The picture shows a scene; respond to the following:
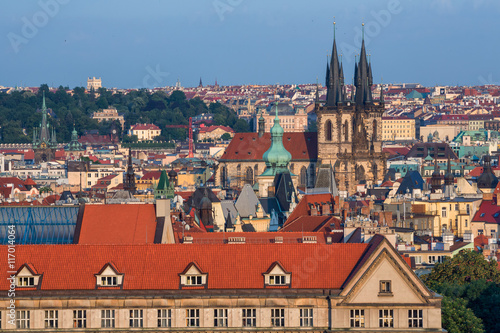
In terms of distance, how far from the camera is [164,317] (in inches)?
1731

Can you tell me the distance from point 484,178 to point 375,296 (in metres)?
91.8

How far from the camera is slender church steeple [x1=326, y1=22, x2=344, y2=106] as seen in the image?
143625 mm

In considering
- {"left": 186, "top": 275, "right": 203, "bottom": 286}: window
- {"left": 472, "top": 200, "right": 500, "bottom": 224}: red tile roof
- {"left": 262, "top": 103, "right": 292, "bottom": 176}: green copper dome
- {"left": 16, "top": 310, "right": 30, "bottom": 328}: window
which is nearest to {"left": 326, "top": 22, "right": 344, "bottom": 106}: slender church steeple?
{"left": 262, "top": 103, "right": 292, "bottom": 176}: green copper dome

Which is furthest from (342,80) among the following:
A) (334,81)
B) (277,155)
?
(277,155)

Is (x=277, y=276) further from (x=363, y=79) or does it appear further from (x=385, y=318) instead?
(x=363, y=79)

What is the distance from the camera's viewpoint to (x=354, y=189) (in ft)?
463

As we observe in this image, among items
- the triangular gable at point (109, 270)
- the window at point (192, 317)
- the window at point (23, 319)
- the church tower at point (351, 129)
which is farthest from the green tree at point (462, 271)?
the church tower at point (351, 129)

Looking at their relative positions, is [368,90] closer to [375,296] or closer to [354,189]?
[354,189]

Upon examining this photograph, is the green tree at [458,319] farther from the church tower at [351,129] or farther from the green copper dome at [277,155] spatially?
the church tower at [351,129]

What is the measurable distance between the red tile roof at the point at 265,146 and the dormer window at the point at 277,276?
340 feet

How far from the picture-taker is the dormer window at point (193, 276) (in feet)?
145

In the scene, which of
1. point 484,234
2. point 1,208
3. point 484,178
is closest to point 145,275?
point 1,208

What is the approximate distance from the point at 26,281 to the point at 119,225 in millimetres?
9233

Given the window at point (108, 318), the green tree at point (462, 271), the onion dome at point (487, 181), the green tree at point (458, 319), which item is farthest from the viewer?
the onion dome at point (487, 181)
